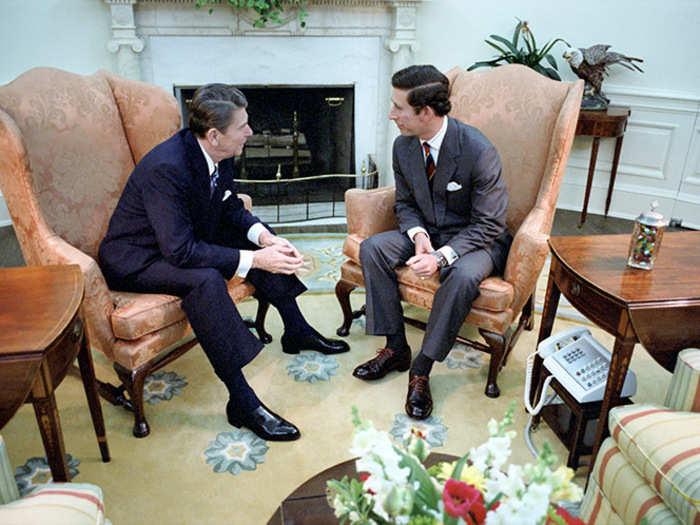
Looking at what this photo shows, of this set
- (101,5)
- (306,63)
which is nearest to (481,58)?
(306,63)

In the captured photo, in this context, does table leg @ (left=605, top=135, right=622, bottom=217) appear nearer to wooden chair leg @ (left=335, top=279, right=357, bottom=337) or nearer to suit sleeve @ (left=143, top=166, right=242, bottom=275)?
wooden chair leg @ (left=335, top=279, right=357, bottom=337)

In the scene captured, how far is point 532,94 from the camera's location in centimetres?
239

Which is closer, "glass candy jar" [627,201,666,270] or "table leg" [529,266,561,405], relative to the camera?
"glass candy jar" [627,201,666,270]

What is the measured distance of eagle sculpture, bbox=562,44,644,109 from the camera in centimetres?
363

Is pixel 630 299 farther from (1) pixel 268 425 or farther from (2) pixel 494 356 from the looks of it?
(1) pixel 268 425

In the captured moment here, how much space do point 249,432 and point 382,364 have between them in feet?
1.91

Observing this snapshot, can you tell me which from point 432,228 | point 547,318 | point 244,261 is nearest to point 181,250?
point 244,261

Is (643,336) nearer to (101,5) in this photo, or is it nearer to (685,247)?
(685,247)

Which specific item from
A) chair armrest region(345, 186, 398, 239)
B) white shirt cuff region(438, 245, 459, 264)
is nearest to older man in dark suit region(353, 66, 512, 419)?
white shirt cuff region(438, 245, 459, 264)

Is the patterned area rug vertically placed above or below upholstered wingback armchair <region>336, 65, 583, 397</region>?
below

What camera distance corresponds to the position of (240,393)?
1958mm

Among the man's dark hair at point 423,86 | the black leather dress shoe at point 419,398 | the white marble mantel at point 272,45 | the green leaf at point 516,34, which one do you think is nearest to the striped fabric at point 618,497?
the black leather dress shoe at point 419,398

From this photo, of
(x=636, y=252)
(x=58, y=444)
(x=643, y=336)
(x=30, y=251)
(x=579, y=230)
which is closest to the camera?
(x=58, y=444)

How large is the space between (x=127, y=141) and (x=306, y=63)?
200cm
